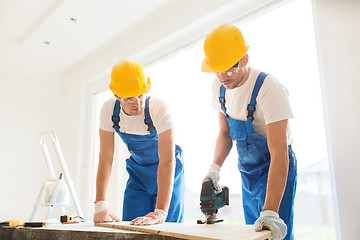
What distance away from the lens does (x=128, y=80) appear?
178 cm

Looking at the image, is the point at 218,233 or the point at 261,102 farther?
the point at 261,102

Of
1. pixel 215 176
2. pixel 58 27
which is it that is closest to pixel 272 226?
pixel 215 176

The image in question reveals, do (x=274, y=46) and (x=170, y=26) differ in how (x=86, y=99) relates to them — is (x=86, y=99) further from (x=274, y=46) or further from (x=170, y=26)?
(x=274, y=46)

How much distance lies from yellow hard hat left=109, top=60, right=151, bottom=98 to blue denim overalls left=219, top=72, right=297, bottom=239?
0.45 meters

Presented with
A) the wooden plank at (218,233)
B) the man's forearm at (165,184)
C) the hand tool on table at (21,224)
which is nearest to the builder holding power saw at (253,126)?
the wooden plank at (218,233)

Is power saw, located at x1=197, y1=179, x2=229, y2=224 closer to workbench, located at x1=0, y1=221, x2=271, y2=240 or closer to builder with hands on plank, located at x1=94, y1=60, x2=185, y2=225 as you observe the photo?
workbench, located at x1=0, y1=221, x2=271, y2=240

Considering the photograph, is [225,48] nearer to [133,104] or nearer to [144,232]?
[133,104]

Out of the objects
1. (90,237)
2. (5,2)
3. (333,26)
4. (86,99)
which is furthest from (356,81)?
(86,99)

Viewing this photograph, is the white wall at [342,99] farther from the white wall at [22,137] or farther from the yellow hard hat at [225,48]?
the white wall at [22,137]

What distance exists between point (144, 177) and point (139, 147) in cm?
19

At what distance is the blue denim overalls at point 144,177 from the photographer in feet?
6.42

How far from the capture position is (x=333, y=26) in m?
1.87

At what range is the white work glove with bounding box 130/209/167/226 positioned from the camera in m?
1.45

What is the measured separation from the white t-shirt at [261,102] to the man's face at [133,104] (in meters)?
0.41
